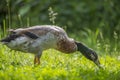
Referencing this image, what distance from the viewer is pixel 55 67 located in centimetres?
900

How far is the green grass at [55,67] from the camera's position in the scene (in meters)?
8.28

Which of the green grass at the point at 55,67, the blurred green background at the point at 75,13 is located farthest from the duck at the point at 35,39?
the blurred green background at the point at 75,13

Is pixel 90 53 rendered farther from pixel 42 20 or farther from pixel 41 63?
pixel 42 20

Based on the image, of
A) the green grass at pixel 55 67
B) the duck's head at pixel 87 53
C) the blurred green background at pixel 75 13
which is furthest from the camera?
the blurred green background at pixel 75 13

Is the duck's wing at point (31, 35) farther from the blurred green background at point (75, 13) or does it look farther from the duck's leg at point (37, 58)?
the blurred green background at point (75, 13)

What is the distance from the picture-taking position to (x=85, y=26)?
1529cm

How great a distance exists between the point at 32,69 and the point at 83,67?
35.8 inches

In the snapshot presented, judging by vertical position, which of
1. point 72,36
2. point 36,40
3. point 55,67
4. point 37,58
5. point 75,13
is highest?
point 36,40

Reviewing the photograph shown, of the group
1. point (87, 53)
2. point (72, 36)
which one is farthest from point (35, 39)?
point (72, 36)

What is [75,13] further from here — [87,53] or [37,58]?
[37,58]

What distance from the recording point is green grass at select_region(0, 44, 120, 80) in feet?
27.2

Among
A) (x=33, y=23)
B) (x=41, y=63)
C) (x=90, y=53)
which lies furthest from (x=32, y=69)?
(x=33, y=23)

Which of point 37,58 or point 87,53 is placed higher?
point 37,58

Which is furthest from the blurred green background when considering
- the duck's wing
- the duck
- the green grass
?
the duck's wing
